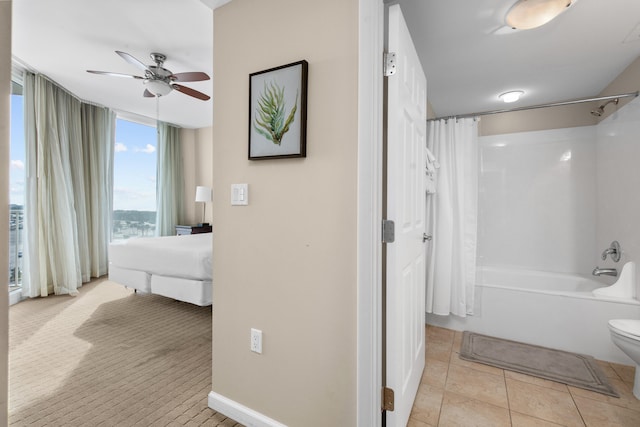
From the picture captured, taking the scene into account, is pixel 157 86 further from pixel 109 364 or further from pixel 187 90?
pixel 109 364

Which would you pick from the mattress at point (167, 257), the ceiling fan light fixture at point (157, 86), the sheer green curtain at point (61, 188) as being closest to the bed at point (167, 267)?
the mattress at point (167, 257)

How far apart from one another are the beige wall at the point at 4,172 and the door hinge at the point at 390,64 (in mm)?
1219

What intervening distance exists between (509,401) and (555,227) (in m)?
2.20

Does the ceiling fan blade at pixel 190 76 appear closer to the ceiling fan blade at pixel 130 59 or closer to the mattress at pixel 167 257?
the ceiling fan blade at pixel 130 59

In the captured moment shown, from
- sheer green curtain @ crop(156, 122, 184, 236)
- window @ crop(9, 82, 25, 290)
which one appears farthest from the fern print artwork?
sheer green curtain @ crop(156, 122, 184, 236)

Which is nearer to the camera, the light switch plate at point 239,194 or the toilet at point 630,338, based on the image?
the light switch plate at point 239,194

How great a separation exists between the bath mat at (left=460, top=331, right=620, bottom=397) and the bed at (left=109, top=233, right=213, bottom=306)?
2238 mm

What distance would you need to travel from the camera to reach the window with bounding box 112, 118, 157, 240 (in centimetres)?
471

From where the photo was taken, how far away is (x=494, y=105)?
319 cm

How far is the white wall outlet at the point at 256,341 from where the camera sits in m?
1.51

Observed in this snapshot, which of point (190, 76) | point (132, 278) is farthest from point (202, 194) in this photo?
point (190, 76)

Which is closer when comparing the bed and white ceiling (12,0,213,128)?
white ceiling (12,0,213,128)

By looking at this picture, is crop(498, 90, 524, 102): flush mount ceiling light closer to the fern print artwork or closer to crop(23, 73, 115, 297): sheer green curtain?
the fern print artwork

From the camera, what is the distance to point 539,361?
2203 mm
